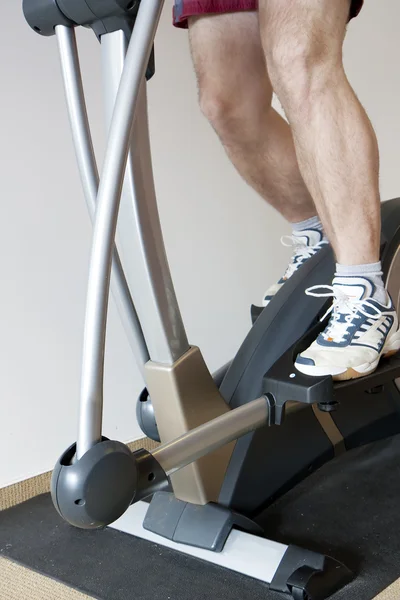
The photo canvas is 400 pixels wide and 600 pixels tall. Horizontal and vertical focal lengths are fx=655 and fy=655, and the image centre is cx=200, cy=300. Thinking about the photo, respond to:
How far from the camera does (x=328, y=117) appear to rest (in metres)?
1.24

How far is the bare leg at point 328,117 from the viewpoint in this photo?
4.03ft

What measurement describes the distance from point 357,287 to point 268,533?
0.52 m

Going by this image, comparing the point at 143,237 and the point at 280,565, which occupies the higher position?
the point at 143,237

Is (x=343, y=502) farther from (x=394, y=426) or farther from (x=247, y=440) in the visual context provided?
(x=394, y=426)

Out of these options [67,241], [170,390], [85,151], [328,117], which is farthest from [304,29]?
[67,241]

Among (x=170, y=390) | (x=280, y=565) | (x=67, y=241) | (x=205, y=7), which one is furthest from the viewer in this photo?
(x=67, y=241)

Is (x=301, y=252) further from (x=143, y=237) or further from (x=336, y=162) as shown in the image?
(x=143, y=237)

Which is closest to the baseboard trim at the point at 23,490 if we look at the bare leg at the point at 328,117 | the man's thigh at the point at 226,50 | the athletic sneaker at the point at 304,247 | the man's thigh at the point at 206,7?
the athletic sneaker at the point at 304,247

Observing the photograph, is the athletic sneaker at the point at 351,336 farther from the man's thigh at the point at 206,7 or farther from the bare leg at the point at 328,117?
the man's thigh at the point at 206,7

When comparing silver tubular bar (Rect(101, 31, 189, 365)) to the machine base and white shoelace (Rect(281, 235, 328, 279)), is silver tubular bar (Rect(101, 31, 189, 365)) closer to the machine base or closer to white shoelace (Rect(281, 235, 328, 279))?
the machine base

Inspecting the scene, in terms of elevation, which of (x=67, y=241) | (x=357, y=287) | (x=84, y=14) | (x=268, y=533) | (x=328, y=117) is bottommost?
(x=268, y=533)

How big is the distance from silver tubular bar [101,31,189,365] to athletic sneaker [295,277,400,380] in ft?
0.88

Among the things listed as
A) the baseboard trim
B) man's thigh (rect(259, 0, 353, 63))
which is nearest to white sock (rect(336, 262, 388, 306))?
man's thigh (rect(259, 0, 353, 63))

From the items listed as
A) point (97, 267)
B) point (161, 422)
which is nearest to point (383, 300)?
point (161, 422)
